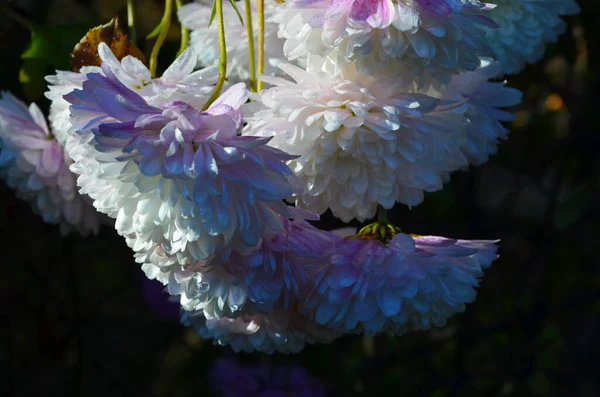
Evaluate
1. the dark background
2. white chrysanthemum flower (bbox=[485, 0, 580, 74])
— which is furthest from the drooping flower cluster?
the dark background

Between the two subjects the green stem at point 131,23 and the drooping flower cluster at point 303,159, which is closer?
the drooping flower cluster at point 303,159

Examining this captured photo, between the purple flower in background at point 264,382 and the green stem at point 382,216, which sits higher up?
the green stem at point 382,216

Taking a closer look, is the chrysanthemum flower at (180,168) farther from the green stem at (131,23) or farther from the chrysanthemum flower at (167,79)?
the green stem at (131,23)

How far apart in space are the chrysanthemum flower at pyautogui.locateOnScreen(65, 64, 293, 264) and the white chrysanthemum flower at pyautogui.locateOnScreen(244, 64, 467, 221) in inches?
2.3

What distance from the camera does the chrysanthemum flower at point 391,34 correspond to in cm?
63

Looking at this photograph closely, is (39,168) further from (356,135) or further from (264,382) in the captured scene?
(264,382)

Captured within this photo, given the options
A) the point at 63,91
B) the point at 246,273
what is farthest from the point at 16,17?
the point at 246,273

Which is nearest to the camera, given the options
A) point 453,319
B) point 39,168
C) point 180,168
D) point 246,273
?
point 180,168

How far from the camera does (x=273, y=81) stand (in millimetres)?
687

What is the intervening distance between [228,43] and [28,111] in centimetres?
29

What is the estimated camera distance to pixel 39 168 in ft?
2.96

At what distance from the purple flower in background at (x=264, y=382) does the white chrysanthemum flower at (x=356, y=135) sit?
3.80ft

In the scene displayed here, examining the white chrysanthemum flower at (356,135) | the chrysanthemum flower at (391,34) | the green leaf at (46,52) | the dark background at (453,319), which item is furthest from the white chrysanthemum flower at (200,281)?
the dark background at (453,319)

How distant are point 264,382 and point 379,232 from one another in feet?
3.79
